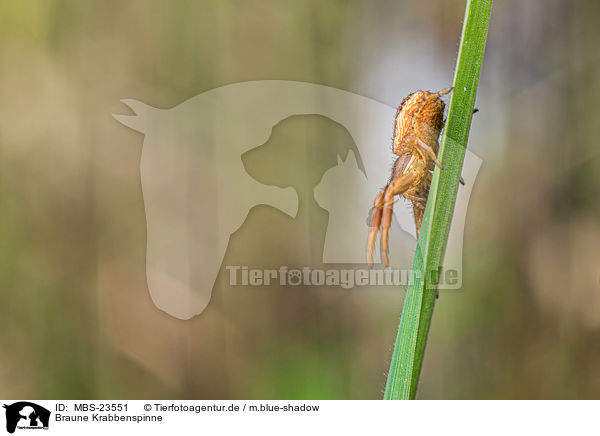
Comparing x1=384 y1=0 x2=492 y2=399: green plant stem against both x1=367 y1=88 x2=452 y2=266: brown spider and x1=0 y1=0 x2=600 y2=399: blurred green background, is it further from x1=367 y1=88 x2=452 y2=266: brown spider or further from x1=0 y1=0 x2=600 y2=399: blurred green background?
x1=0 y1=0 x2=600 y2=399: blurred green background

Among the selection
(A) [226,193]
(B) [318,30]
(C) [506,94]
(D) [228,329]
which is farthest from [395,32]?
(D) [228,329]

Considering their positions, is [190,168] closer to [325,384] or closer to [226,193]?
[226,193]

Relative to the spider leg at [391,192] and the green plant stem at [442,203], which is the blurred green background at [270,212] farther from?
the green plant stem at [442,203]
